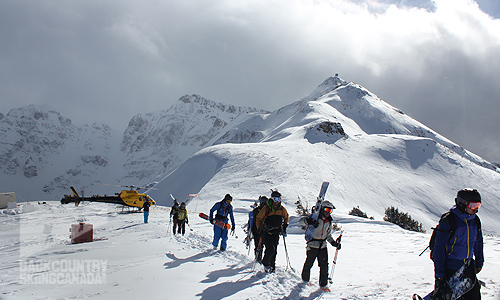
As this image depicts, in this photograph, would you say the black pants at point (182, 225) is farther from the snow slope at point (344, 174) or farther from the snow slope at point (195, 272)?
the snow slope at point (344, 174)

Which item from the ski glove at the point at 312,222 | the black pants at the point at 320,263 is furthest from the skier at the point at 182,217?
the ski glove at the point at 312,222

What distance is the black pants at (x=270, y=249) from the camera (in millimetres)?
7082

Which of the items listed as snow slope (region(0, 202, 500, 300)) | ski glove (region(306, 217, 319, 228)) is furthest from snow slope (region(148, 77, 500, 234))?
ski glove (region(306, 217, 319, 228))

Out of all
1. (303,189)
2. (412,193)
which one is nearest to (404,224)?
(303,189)

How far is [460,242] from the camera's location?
13.3 feet

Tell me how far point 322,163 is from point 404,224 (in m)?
25.4

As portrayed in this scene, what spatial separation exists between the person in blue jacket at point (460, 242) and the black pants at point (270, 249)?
3758mm

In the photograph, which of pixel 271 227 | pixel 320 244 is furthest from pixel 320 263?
pixel 271 227

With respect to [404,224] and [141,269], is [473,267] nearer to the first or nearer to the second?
[141,269]

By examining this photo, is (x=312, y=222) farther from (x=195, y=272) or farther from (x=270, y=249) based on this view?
(x=195, y=272)

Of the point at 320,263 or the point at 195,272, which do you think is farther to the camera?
the point at 195,272

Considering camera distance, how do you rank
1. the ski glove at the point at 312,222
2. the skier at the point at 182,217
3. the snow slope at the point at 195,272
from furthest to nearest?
1. the skier at the point at 182,217
2. the ski glove at the point at 312,222
3. the snow slope at the point at 195,272

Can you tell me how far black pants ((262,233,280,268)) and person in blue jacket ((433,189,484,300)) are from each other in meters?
3.76

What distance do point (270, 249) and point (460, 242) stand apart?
4144 mm
